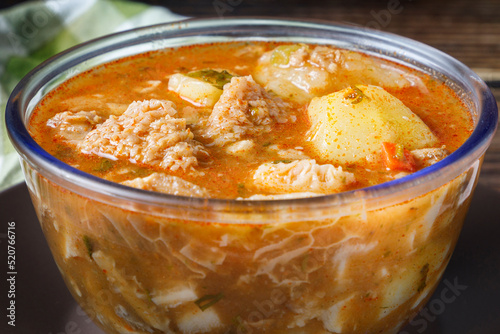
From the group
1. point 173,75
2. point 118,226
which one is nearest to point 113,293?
point 118,226

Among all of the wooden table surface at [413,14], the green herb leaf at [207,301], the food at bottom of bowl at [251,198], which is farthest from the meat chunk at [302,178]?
the wooden table surface at [413,14]

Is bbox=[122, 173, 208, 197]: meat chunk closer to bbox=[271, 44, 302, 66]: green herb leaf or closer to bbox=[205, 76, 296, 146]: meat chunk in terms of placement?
bbox=[205, 76, 296, 146]: meat chunk

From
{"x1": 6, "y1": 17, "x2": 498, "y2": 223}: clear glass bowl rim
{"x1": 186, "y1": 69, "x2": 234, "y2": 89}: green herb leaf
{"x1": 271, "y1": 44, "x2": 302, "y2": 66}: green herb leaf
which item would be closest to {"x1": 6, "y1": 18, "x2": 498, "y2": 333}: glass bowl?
{"x1": 6, "y1": 17, "x2": 498, "y2": 223}: clear glass bowl rim

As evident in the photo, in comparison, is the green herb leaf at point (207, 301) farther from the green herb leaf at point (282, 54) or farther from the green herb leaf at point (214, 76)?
the green herb leaf at point (282, 54)

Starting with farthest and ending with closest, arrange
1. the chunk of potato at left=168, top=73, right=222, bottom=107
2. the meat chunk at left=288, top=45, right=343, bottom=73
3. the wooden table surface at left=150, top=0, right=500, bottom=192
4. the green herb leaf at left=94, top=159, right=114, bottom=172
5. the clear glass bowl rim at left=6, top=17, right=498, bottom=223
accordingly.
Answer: the wooden table surface at left=150, top=0, right=500, bottom=192 → the meat chunk at left=288, top=45, right=343, bottom=73 → the chunk of potato at left=168, top=73, right=222, bottom=107 → the green herb leaf at left=94, top=159, right=114, bottom=172 → the clear glass bowl rim at left=6, top=17, right=498, bottom=223

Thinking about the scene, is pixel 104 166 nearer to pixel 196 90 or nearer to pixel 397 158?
pixel 196 90

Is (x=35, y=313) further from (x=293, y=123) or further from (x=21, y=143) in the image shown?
(x=293, y=123)
